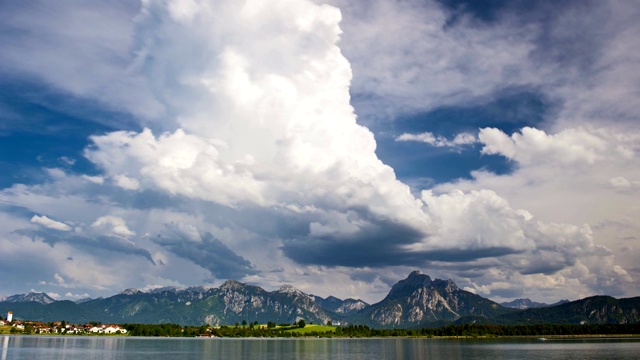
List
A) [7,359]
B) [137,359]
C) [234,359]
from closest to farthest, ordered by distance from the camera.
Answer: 1. [7,359]
2. [137,359]
3. [234,359]

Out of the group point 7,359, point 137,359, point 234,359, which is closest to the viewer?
point 7,359

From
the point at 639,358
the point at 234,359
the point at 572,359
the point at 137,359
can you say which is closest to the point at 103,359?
the point at 137,359

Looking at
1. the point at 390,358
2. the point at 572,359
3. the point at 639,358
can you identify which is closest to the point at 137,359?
the point at 390,358

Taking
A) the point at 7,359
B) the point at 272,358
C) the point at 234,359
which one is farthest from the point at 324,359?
the point at 7,359

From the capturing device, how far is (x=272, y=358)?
145 m

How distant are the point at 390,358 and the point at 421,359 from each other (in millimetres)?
9582

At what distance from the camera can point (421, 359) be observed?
490 ft

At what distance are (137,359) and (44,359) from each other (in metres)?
22.9

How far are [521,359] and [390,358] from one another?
126ft

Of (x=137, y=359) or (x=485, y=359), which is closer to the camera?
(x=137, y=359)

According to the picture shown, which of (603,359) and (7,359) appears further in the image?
(603,359)

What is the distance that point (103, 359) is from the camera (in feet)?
438

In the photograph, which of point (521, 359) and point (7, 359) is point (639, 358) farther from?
point (7, 359)

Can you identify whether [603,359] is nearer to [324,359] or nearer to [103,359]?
[324,359]
